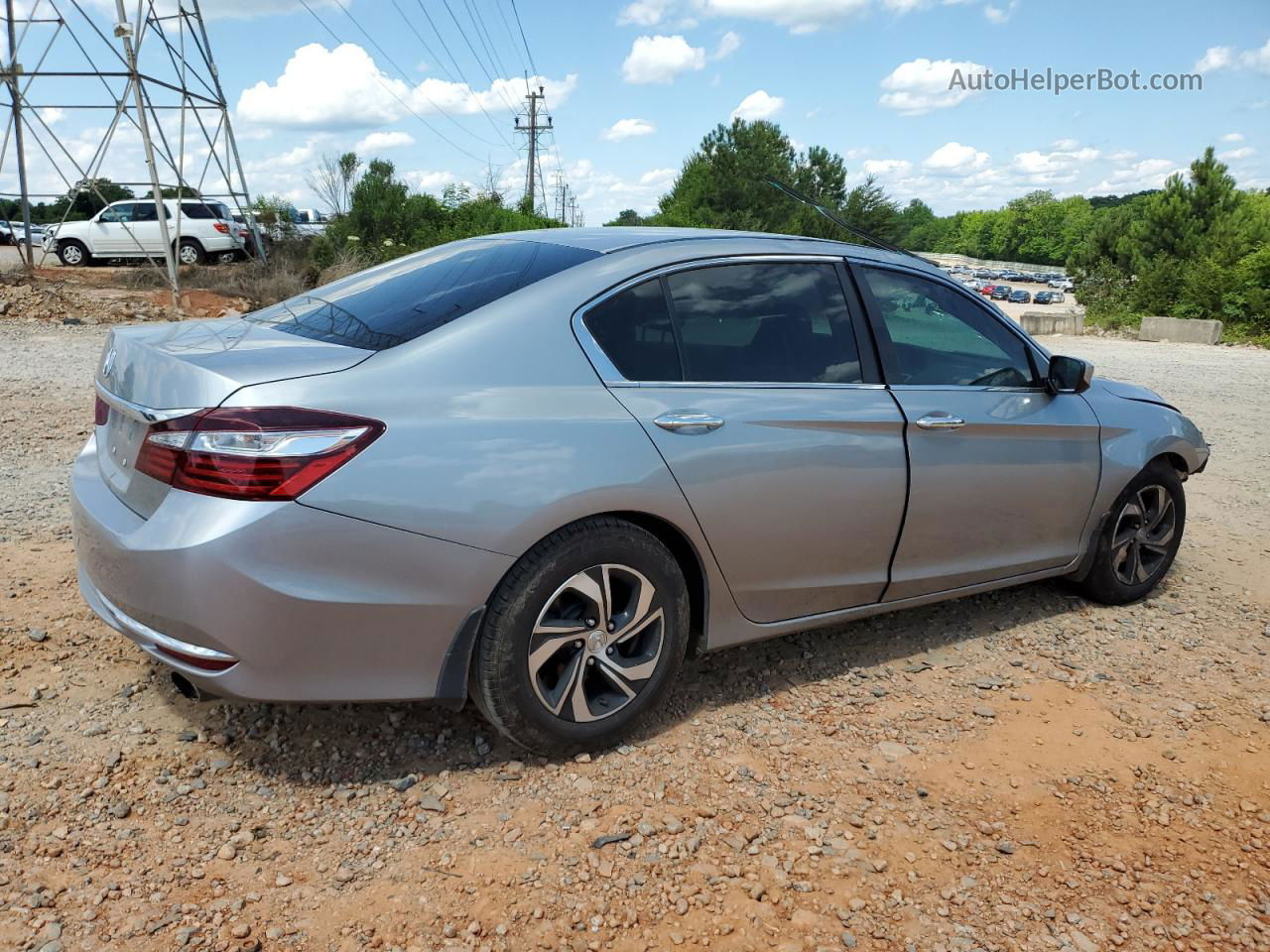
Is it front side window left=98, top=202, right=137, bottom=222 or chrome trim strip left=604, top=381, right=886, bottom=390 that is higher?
front side window left=98, top=202, right=137, bottom=222

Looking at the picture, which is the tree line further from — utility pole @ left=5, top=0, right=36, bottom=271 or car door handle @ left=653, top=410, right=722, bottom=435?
car door handle @ left=653, top=410, right=722, bottom=435

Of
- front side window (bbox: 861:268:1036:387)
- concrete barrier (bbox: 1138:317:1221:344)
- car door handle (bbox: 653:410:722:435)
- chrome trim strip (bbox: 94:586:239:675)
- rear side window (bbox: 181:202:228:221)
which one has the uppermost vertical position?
rear side window (bbox: 181:202:228:221)

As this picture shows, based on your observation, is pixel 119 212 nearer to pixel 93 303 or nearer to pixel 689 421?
pixel 93 303

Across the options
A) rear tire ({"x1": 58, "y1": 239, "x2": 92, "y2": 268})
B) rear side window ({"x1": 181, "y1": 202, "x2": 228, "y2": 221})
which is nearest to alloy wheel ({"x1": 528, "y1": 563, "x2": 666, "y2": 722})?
rear side window ({"x1": 181, "y1": 202, "x2": 228, "y2": 221})

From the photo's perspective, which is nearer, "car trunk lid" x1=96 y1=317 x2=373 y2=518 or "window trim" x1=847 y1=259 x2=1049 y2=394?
"car trunk lid" x1=96 y1=317 x2=373 y2=518

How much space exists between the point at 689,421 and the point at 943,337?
1.40 meters

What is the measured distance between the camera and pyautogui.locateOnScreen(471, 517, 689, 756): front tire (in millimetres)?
2871

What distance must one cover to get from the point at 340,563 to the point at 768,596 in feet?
4.91

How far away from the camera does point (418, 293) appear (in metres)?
3.34

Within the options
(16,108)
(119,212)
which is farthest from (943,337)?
(119,212)

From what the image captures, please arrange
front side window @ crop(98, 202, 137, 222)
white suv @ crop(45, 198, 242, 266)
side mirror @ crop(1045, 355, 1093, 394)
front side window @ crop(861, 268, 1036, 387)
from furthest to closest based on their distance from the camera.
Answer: white suv @ crop(45, 198, 242, 266) < front side window @ crop(98, 202, 137, 222) < side mirror @ crop(1045, 355, 1093, 394) < front side window @ crop(861, 268, 1036, 387)

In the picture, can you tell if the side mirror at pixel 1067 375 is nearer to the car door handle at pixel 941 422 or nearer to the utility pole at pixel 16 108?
the car door handle at pixel 941 422

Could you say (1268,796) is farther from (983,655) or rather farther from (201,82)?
(201,82)

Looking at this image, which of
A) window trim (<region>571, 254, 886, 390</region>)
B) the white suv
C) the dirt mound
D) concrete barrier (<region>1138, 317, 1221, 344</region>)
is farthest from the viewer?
the white suv
